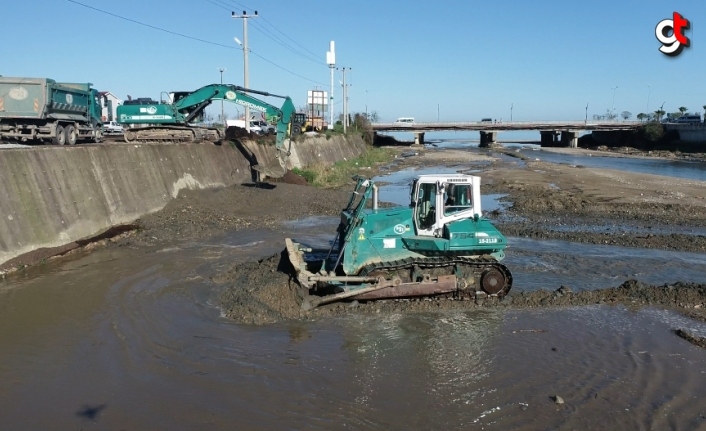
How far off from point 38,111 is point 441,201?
48.7ft

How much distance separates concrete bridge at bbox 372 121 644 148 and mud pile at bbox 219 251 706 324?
77.9m

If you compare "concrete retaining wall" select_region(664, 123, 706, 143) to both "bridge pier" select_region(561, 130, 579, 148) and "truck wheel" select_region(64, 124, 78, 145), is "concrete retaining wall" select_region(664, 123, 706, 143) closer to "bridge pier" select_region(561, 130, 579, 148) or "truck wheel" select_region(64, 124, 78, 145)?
"bridge pier" select_region(561, 130, 579, 148)

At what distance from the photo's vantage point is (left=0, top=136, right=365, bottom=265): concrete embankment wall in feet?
46.4

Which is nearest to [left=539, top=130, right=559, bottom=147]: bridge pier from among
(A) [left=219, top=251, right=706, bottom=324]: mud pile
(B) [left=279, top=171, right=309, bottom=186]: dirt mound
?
(B) [left=279, top=171, right=309, bottom=186]: dirt mound

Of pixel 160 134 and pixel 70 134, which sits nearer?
pixel 70 134

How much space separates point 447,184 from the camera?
11.5 m

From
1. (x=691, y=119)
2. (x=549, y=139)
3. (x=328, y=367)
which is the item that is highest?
(x=691, y=119)

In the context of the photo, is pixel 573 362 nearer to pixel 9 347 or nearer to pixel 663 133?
pixel 9 347

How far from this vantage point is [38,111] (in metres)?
19.3

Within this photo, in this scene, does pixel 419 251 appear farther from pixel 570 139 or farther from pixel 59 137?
pixel 570 139

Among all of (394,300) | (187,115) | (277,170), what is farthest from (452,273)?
(187,115)

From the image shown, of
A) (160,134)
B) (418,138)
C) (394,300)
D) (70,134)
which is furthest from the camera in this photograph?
(418,138)

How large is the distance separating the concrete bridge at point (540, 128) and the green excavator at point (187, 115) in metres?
65.1

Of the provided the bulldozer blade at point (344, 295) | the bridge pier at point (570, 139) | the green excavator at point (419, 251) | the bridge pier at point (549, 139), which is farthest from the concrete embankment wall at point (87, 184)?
the bridge pier at point (549, 139)
